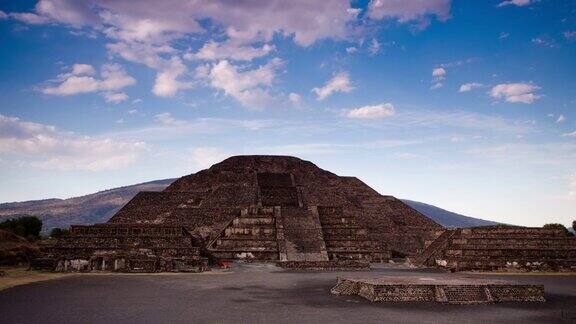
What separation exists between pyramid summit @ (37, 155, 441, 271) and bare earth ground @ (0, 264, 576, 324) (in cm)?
665

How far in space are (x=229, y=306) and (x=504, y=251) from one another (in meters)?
21.9

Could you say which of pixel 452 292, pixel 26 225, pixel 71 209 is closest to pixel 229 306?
pixel 452 292

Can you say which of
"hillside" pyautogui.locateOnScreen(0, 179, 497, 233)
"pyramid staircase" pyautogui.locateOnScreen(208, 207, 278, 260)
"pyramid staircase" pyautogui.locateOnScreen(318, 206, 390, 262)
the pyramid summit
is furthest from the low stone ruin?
"hillside" pyautogui.locateOnScreen(0, 179, 497, 233)

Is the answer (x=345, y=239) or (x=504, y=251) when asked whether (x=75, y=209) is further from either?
(x=504, y=251)

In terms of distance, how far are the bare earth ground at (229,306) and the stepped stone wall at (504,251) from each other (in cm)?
825

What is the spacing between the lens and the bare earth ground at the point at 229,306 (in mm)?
12789

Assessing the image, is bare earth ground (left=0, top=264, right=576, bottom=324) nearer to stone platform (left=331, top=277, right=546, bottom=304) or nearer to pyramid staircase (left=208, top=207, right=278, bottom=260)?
stone platform (left=331, top=277, right=546, bottom=304)

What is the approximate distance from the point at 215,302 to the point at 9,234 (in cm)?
2748

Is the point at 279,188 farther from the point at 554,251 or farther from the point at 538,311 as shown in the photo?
the point at 538,311

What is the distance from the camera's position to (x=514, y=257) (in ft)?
98.9

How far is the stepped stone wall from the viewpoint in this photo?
1163 inches

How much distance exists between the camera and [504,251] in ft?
100

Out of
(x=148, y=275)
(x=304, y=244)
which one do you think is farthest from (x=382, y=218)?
(x=148, y=275)

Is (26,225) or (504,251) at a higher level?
(26,225)
